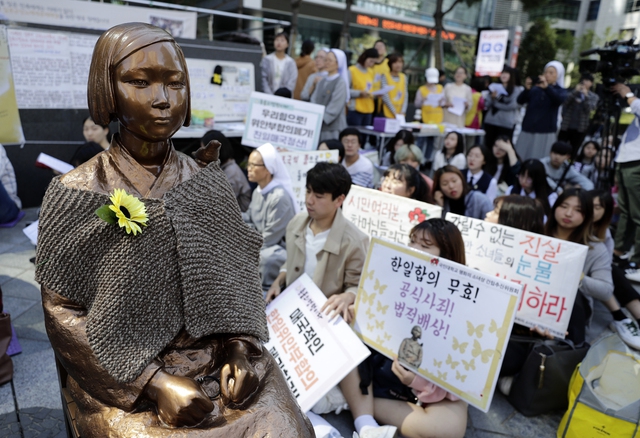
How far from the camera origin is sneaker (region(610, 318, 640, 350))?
12.1ft

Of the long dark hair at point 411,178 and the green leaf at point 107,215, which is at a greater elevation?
the green leaf at point 107,215

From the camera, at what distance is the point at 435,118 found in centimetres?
980

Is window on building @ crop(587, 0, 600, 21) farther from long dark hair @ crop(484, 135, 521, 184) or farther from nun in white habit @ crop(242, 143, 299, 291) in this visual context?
nun in white habit @ crop(242, 143, 299, 291)

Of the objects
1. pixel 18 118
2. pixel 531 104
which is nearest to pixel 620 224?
pixel 531 104

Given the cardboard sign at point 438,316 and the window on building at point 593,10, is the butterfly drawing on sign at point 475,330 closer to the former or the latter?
the cardboard sign at point 438,316

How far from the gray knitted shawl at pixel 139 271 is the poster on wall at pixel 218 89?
595cm

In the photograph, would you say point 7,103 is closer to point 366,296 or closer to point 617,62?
point 366,296

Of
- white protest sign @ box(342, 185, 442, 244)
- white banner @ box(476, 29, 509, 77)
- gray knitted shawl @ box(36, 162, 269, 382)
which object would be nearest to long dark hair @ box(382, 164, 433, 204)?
white protest sign @ box(342, 185, 442, 244)

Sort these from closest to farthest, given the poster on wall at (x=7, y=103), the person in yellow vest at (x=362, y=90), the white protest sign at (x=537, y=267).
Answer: the white protest sign at (x=537, y=267) → the poster on wall at (x=7, y=103) → the person in yellow vest at (x=362, y=90)

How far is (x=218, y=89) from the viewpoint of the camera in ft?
25.1

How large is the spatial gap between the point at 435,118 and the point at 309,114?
4.92 m

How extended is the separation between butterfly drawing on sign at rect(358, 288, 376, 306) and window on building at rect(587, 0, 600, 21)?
1873 inches

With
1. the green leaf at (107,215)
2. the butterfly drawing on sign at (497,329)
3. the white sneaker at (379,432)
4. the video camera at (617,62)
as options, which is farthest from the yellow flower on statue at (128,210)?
the video camera at (617,62)

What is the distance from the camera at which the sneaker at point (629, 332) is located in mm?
3679
